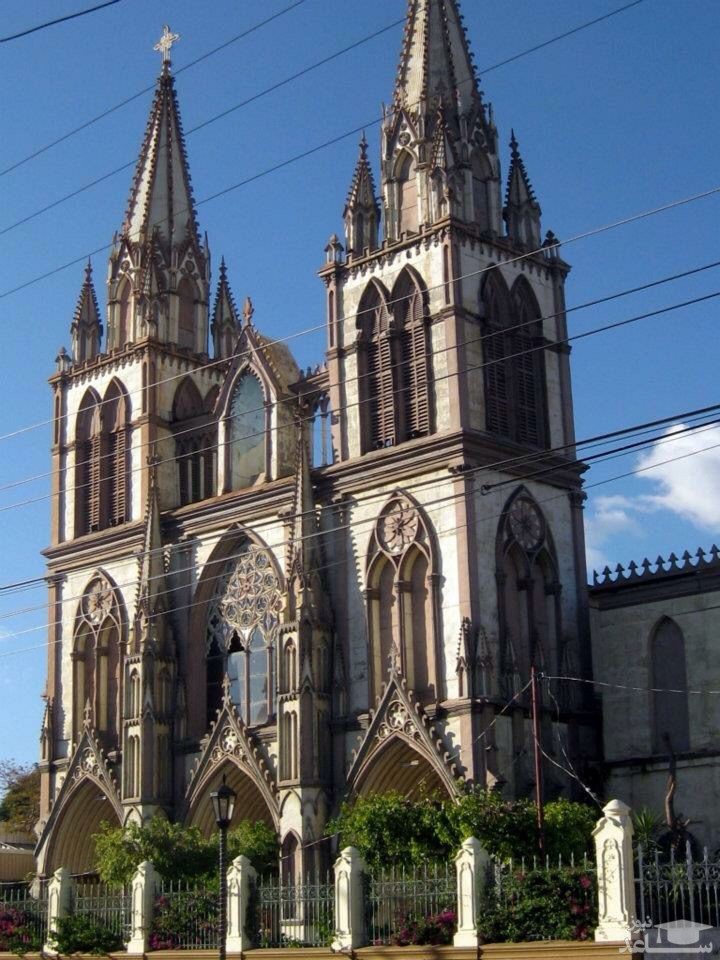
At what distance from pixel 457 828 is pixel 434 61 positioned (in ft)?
77.6

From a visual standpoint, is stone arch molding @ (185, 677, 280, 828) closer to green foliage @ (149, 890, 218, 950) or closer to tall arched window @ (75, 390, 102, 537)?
tall arched window @ (75, 390, 102, 537)

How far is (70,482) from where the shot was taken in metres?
54.0

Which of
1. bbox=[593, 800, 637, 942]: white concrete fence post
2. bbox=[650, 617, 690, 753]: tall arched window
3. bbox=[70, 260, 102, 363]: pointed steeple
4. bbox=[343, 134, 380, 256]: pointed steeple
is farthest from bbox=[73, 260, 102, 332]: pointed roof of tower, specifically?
bbox=[593, 800, 637, 942]: white concrete fence post

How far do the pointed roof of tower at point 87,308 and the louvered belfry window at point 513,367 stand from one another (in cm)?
1612

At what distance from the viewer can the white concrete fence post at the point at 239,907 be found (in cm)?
3188

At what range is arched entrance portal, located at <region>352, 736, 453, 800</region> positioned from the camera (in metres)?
42.0

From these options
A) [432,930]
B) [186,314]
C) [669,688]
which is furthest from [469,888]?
[186,314]

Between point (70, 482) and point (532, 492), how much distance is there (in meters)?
16.8

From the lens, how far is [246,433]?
50.1m

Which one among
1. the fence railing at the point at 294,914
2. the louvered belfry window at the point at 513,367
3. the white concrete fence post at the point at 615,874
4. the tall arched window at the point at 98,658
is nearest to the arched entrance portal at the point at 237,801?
the tall arched window at the point at 98,658

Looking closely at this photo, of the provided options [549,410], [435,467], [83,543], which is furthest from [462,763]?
[83,543]

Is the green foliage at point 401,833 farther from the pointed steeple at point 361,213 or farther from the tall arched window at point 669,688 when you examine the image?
the pointed steeple at point 361,213

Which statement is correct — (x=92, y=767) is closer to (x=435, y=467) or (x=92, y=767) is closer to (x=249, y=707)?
(x=249, y=707)

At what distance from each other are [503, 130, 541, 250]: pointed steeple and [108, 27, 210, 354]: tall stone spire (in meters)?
12.3
